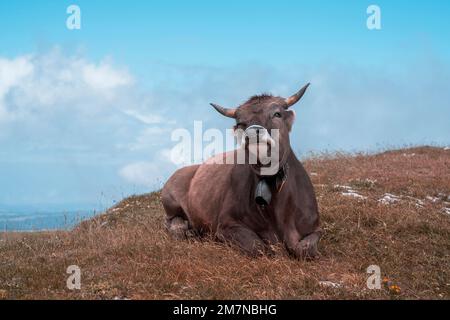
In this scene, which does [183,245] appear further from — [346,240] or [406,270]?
[406,270]

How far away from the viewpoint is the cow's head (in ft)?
29.3

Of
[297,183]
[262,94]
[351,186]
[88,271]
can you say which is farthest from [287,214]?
[351,186]

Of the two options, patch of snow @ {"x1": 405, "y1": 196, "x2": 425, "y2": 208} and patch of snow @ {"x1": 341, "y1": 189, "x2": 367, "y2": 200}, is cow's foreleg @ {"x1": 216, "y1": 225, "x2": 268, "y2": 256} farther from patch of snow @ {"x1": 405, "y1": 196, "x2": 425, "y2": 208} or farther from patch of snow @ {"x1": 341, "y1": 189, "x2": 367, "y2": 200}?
patch of snow @ {"x1": 405, "y1": 196, "x2": 425, "y2": 208}

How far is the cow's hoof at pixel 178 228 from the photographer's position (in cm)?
1248

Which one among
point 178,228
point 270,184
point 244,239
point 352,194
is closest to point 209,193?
point 178,228

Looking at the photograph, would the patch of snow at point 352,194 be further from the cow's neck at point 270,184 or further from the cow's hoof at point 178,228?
the cow's neck at point 270,184

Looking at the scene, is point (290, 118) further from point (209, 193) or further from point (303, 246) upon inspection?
point (209, 193)

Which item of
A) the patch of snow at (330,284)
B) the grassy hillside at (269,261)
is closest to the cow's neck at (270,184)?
the grassy hillside at (269,261)

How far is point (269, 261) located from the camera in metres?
8.97

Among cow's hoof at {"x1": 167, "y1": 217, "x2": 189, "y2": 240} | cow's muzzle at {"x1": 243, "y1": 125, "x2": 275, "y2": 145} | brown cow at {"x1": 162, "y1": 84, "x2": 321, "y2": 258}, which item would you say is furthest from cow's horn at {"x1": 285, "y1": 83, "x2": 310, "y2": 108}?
cow's hoof at {"x1": 167, "y1": 217, "x2": 189, "y2": 240}

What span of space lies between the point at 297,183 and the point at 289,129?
1.06 metres

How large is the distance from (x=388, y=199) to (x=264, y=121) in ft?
22.1

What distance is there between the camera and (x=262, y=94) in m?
9.94

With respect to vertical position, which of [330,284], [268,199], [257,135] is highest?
[257,135]
